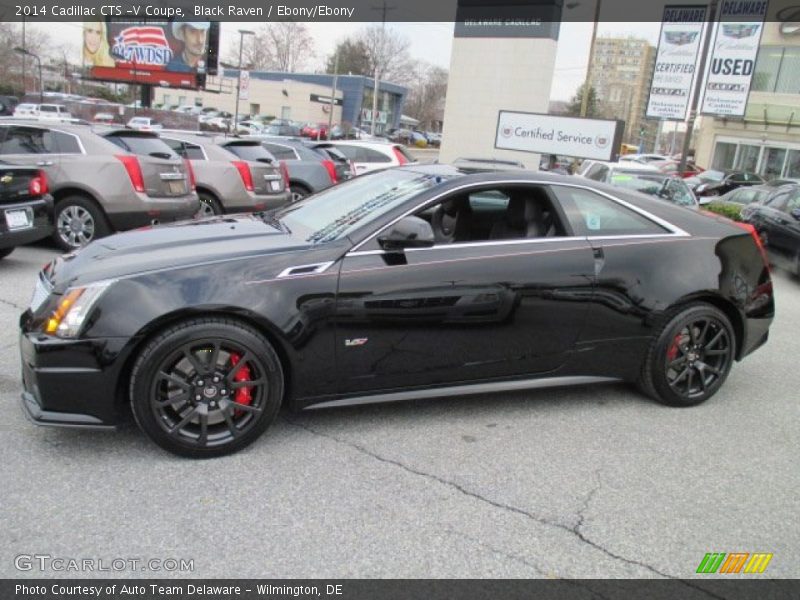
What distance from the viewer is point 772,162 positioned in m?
37.9

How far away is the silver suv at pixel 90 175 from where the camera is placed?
794 cm

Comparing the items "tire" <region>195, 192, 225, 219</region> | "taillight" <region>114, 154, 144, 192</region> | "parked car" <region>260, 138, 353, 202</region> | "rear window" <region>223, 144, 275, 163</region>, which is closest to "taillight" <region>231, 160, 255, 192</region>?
"rear window" <region>223, 144, 275, 163</region>

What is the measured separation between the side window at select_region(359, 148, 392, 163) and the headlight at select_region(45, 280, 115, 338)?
1157cm

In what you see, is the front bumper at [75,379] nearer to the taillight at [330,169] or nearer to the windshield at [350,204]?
the windshield at [350,204]

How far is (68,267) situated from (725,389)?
4.48 m

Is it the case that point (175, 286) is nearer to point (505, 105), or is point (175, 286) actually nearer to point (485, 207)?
point (485, 207)

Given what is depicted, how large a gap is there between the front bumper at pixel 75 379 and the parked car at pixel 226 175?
7145 mm

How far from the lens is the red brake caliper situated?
3.36 metres

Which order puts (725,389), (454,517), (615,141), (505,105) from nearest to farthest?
1. (454,517)
2. (725,389)
3. (615,141)
4. (505,105)

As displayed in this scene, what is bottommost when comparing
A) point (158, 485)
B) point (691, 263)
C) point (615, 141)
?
point (158, 485)

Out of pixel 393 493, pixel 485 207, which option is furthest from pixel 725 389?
pixel 393 493

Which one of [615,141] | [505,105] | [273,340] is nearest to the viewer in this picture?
[273,340]

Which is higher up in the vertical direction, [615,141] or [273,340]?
Answer: [615,141]

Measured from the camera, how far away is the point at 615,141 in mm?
15398
